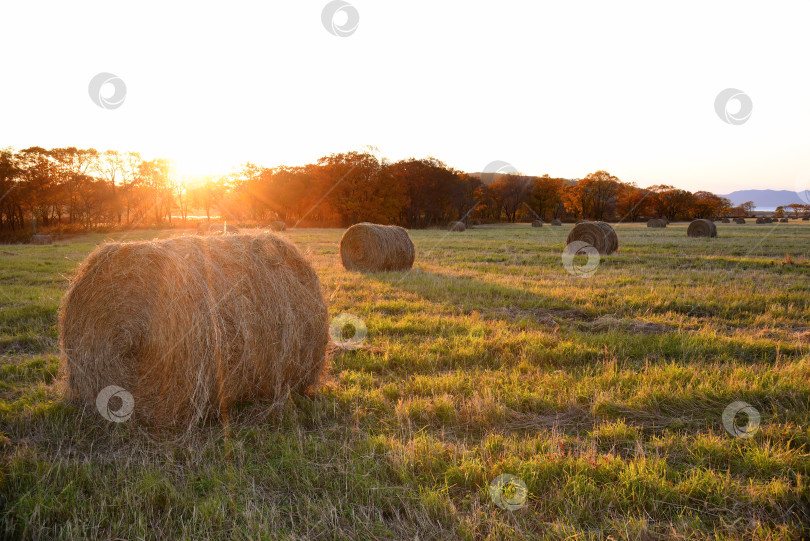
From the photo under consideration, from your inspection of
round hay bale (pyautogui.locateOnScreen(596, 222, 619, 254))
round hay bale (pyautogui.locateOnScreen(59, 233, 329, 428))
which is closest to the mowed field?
round hay bale (pyautogui.locateOnScreen(59, 233, 329, 428))

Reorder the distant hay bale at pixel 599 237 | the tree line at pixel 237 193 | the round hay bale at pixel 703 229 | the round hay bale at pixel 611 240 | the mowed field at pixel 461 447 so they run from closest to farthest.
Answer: the mowed field at pixel 461 447 → the distant hay bale at pixel 599 237 → the round hay bale at pixel 611 240 → the round hay bale at pixel 703 229 → the tree line at pixel 237 193

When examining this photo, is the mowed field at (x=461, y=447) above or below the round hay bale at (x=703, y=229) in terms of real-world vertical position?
below

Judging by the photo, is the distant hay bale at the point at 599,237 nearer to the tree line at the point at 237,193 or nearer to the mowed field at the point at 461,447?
the mowed field at the point at 461,447

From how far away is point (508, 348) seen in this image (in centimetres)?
591

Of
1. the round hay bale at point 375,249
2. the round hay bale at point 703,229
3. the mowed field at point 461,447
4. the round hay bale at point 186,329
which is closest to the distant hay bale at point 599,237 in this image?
the round hay bale at point 375,249

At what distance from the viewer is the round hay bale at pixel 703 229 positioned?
29.5 m

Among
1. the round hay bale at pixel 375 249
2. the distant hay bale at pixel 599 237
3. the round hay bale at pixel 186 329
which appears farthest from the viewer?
the distant hay bale at pixel 599 237

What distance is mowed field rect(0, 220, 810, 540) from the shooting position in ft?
9.24

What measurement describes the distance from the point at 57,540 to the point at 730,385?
18.6ft

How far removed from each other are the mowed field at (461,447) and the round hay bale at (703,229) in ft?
88.6

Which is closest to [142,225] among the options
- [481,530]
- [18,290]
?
[18,290]

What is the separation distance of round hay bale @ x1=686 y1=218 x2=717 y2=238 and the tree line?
120 ft

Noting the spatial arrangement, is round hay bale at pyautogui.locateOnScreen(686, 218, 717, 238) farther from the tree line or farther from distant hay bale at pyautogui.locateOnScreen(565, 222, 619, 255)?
the tree line

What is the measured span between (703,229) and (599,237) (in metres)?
15.7
